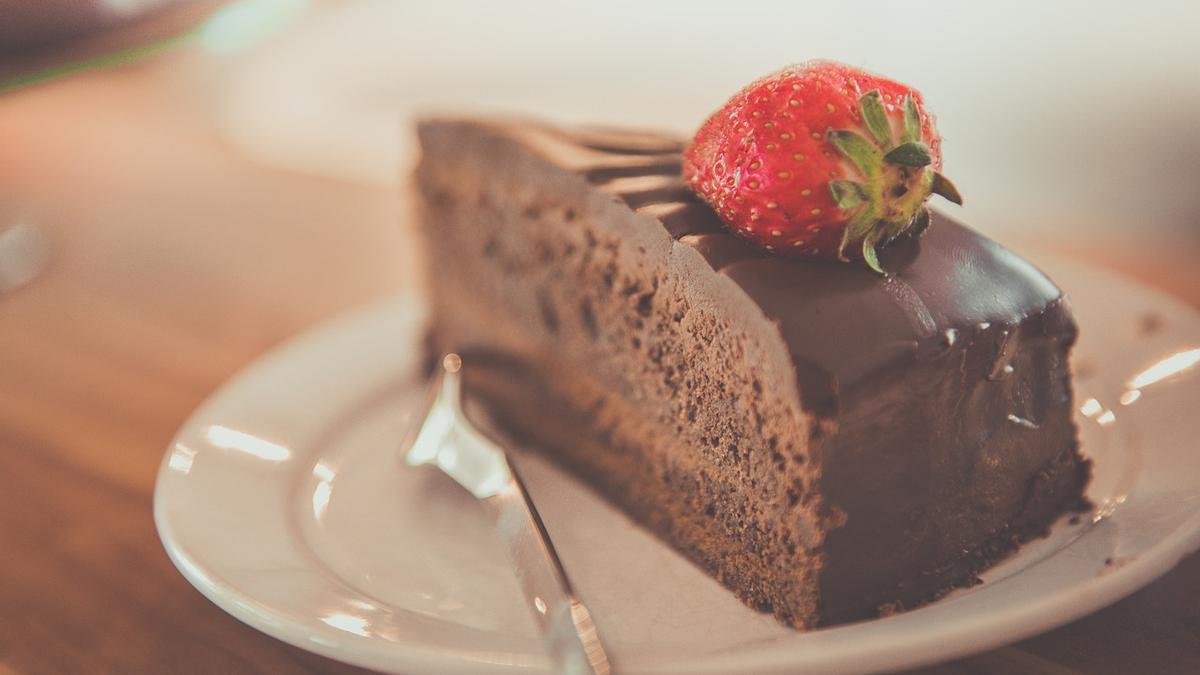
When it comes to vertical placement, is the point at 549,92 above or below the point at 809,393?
below

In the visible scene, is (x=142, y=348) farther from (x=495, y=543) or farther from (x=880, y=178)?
(x=880, y=178)

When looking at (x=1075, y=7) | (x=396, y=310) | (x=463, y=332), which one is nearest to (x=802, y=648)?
(x=463, y=332)

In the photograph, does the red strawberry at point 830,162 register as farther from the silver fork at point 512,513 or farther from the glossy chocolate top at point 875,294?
the silver fork at point 512,513

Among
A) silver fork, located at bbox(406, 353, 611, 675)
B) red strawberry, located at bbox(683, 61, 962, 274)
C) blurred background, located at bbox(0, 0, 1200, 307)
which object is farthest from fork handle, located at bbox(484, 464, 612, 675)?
blurred background, located at bbox(0, 0, 1200, 307)

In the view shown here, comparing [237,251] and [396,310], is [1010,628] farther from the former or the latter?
[237,251]

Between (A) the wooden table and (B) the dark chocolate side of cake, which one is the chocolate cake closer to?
(B) the dark chocolate side of cake

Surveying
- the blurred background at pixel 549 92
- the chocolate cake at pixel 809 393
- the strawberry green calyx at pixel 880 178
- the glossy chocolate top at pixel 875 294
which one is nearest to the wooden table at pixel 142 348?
the blurred background at pixel 549 92

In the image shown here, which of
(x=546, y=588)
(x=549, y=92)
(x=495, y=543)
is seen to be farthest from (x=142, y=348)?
(x=549, y=92)
